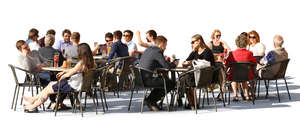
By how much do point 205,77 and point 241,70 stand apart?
1233 millimetres

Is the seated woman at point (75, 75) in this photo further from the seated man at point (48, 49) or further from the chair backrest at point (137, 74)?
the seated man at point (48, 49)

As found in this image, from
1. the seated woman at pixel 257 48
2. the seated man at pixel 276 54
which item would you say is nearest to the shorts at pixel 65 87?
the seated man at pixel 276 54

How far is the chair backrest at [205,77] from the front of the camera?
30.4 feet

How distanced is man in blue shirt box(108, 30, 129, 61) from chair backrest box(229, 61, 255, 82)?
2771 millimetres

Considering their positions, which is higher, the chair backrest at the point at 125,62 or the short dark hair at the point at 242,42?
the short dark hair at the point at 242,42

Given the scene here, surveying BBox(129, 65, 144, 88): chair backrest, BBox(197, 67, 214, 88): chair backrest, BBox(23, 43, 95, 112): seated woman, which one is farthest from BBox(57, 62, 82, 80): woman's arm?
BBox(197, 67, 214, 88): chair backrest

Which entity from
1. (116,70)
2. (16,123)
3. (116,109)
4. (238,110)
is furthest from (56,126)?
(116,70)

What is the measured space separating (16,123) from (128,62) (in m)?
3.84

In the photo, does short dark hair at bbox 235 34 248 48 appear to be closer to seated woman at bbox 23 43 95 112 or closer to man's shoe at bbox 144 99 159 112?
man's shoe at bbox 144 99 159 112

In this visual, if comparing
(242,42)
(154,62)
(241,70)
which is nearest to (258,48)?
(242,42)

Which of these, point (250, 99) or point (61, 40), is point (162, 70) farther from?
point (61, 40)

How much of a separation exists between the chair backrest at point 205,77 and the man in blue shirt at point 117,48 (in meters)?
3.08

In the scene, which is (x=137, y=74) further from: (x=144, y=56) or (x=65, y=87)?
(x=65, y=87)

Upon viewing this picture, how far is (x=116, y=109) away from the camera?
32.6 feet
